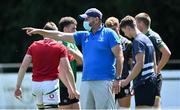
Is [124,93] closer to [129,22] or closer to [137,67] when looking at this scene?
[137,67]

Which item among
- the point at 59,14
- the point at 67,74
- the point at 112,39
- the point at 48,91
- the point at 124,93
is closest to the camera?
the point at 112,39

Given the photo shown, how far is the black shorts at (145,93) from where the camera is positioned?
10516mm

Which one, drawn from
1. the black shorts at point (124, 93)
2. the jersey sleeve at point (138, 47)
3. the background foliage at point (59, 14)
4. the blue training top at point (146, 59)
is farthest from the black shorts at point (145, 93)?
the background foliage at point (59, 14)

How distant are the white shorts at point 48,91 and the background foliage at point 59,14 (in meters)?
11.9

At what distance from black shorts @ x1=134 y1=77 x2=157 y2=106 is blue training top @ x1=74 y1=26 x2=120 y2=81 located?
505mm

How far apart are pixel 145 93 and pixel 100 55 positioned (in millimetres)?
880

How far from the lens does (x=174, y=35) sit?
2316 centimetres

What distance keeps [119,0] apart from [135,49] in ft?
41.9

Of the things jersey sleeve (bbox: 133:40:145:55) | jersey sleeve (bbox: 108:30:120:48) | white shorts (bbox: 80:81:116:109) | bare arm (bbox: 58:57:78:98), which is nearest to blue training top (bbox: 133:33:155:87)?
jersey sleeve (bbox: 133:40:145:55)

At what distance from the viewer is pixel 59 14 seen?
24.3 meters

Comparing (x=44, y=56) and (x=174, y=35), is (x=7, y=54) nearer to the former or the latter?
(x=174, y=35)

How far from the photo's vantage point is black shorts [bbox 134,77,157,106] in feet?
34.5

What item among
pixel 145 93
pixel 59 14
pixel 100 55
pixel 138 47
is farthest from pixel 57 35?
pixel 59 14

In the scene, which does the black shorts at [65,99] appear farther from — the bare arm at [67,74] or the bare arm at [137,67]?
the bare arm at [137,67]
